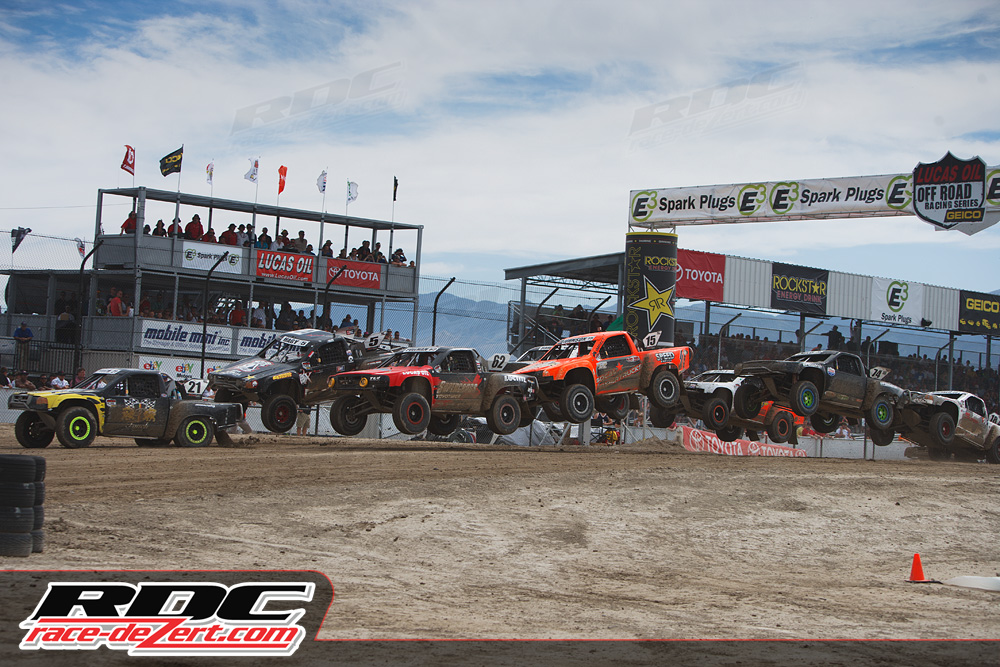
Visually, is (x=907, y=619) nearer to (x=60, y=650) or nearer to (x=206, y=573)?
(x=206, y=573)

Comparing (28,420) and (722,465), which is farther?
(722,465)

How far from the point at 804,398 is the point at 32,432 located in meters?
15.1

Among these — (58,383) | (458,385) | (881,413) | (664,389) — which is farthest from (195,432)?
(881,413)

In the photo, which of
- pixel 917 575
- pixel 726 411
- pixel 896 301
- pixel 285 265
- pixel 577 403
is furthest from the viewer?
pixel 896 301

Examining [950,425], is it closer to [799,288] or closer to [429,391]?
[429,391]

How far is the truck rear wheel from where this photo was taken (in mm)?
19031

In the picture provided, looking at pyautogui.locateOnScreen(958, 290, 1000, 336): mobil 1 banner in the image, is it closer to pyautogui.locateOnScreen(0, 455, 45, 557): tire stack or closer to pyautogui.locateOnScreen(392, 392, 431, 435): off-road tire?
pyautogui.locateOnScreen(392, 392, 431, 435): off-road tire

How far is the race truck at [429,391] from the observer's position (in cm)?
1758

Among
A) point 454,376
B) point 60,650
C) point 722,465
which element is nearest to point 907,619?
point 60,650

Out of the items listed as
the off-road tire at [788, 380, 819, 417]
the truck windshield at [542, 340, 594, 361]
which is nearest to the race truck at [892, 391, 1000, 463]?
the off-road tire at [788, 380, 819, 417]

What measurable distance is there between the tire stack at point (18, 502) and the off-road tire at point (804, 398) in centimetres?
1550

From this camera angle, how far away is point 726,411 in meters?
21.3

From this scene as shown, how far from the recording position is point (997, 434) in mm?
25453

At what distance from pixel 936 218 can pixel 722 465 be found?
1128cm
